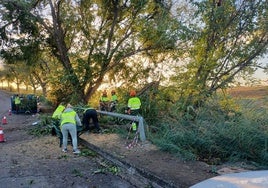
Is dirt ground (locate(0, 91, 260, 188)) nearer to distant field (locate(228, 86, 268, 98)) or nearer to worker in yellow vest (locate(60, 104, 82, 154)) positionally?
worker in yellow vest (locate(60, 104, 82, 154))

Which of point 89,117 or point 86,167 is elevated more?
point 89,117

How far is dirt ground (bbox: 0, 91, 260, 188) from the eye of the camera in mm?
6516

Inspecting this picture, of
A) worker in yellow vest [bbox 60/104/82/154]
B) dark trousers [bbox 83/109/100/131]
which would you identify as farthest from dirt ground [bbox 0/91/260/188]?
dark trousers [bbox 83/109/100/131]

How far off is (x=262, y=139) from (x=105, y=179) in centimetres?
365

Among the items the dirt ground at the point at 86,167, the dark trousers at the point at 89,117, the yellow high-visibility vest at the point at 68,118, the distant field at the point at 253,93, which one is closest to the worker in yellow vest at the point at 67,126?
the yellow high-visibility vest at the point at 68,118

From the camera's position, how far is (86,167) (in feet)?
25.5

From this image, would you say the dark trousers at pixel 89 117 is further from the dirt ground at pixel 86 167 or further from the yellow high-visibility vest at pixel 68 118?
the yellow high-visibility vest at pixel 68 118

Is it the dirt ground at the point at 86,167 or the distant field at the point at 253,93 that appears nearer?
the dirt ground at the point at 86,167

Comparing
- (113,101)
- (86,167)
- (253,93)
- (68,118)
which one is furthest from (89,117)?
(253,93)

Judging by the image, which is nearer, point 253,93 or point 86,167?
point 86,167

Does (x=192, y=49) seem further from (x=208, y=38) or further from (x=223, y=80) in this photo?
(x=223, y=80)

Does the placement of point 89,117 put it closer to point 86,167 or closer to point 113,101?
point 86,167

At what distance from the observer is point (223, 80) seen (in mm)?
13469

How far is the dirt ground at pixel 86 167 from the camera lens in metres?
6.52
